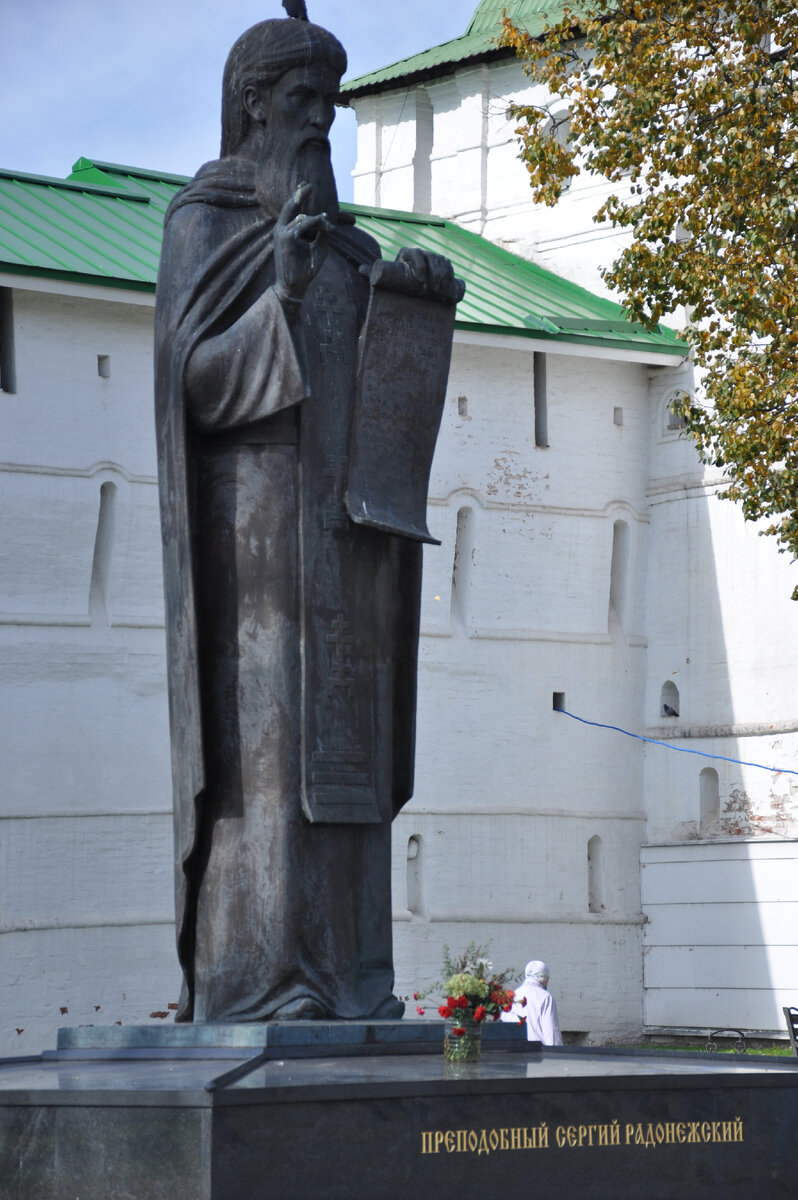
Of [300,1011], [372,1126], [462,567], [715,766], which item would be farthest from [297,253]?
[715,766]

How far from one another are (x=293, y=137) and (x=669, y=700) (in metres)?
16.4

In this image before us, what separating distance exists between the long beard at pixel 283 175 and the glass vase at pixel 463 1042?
2.48 m

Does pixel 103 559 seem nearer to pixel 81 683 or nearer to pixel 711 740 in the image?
pixel 81 683

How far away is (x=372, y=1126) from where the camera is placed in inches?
187

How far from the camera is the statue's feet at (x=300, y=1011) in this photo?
19.2ft

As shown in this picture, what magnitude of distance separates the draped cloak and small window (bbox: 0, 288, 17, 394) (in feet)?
43.2

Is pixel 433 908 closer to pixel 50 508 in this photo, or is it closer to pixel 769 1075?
pixel 50 508

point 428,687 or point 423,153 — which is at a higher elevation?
point 423,153

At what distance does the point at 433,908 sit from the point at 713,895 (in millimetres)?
2912

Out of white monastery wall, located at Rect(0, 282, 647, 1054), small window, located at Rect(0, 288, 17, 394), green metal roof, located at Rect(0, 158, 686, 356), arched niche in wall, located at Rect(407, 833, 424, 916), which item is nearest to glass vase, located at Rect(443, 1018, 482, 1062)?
white monastery wall, located at Rect(0, 282, 647, 1054)

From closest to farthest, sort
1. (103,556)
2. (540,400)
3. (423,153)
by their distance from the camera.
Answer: (103,556)
(540,400)
(423,153)

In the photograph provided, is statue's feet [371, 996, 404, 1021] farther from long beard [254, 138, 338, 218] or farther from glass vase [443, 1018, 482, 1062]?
long beard [254, 138, 338, 218]

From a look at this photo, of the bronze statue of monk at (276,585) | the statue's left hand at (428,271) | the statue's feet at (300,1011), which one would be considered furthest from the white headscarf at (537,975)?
the statue's left hand at (428,271)

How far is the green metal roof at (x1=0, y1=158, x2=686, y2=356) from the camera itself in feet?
63.6
